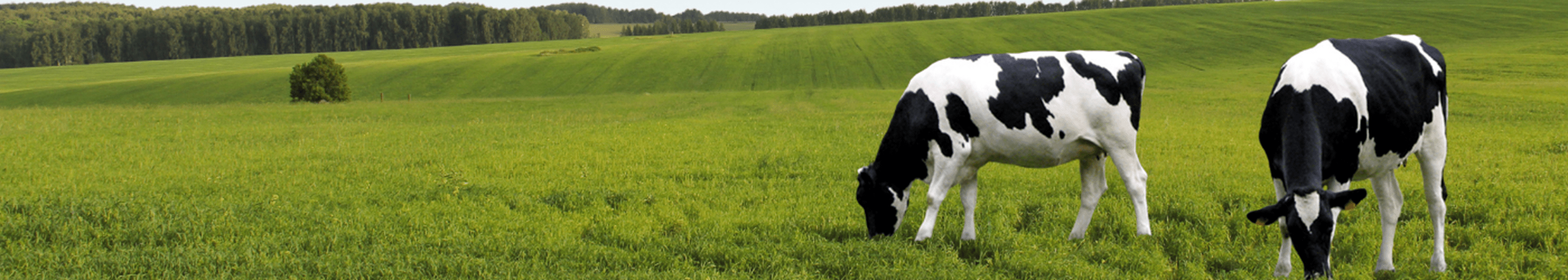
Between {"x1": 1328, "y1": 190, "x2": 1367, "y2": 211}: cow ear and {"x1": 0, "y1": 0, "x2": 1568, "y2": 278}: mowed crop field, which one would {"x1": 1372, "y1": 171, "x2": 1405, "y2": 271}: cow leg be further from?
{"x1": 1328, "y1": 190, "x2": 1367, "y2": 211}: cow ear

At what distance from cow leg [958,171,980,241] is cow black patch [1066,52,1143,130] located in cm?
123

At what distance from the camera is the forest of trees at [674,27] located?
159 meters

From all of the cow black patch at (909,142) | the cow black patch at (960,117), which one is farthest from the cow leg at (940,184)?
the cow black patch at (960,117)

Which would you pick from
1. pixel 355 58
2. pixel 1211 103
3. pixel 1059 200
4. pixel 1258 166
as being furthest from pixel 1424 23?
pixel 355 58

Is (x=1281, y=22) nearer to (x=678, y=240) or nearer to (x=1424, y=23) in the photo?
(x=1424, y=23)

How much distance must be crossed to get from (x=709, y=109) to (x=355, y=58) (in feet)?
303

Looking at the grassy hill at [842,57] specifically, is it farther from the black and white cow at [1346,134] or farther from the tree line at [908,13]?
the tree line at [908,13]

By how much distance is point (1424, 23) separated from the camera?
68750 millimetres

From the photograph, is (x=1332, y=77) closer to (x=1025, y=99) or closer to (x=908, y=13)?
(x=1025, y=99)

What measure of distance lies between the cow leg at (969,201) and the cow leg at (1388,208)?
2.78 meters

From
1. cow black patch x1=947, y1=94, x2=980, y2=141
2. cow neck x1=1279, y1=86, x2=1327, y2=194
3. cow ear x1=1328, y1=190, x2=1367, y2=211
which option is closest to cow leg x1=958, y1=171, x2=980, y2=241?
cow black patch x1=947, y1=94, x2=980, y2=141

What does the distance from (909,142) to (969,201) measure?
822mm

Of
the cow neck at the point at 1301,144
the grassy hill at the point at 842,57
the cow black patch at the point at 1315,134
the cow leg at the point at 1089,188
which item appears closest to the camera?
the cow neck at the point at 1301,144

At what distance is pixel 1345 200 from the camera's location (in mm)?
4098
